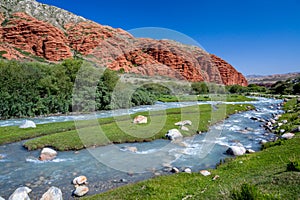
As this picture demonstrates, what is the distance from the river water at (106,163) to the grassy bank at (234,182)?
1879 millimetres

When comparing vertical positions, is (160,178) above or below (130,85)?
below

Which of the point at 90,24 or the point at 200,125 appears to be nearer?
Result: the point at 200,125

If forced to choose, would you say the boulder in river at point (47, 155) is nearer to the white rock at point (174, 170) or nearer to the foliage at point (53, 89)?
the white rock at point (174, 170)

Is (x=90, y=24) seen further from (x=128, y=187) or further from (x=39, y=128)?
(x=128, y=187)

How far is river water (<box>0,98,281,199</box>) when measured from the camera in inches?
480

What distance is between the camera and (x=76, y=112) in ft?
146

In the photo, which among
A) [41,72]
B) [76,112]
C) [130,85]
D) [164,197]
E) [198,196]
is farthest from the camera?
[130,85]

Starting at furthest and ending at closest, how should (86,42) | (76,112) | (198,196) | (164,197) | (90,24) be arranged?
(90,24) → (86,42) → (76,112) → (164,197) → (198,196)

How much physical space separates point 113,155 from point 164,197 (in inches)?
355

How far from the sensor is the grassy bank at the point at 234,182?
680 centimetres

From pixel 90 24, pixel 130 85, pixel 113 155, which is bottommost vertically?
pixel 113 155

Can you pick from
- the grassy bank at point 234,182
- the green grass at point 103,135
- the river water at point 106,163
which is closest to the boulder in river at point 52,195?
the river water at point 106,163

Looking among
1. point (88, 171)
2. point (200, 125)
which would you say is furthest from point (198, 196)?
point (200, 125)

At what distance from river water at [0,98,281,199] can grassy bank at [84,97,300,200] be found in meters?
1.88
